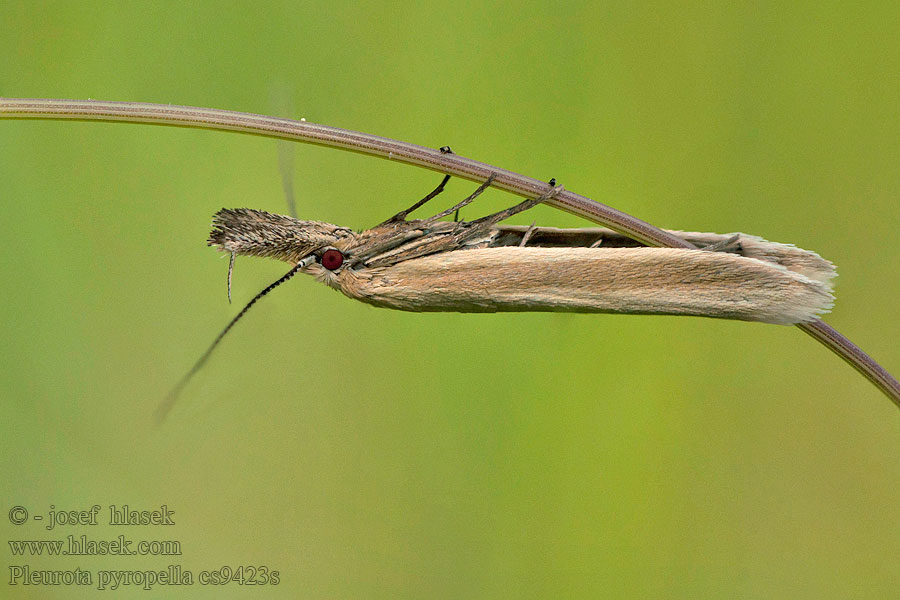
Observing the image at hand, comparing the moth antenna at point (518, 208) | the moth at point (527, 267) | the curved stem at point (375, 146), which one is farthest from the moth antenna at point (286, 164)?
the moth antenna at point (518, 208)

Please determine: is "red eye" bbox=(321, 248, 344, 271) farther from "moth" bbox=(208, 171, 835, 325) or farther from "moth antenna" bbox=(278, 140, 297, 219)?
"moth antenna" bbox=(278, 140, 297, 219)

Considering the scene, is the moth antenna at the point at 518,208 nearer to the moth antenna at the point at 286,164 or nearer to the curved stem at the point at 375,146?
the curved stem at the point at 375,146

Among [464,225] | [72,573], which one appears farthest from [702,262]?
[72,573]

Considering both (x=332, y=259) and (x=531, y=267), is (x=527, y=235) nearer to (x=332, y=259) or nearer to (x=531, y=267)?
(x=531, y=267)

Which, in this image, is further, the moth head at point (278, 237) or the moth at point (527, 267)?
the moth head at point (278, 237)

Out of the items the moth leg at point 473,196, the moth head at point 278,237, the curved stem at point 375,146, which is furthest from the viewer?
the moth head at point 278,237

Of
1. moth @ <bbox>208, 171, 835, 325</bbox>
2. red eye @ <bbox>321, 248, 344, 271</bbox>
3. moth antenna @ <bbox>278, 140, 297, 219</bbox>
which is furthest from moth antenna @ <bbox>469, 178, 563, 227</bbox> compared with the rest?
moth antenna @ <bbox>278, 140, 297, 219</bbox>

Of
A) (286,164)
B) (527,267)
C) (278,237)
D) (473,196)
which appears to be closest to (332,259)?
(278,237)
